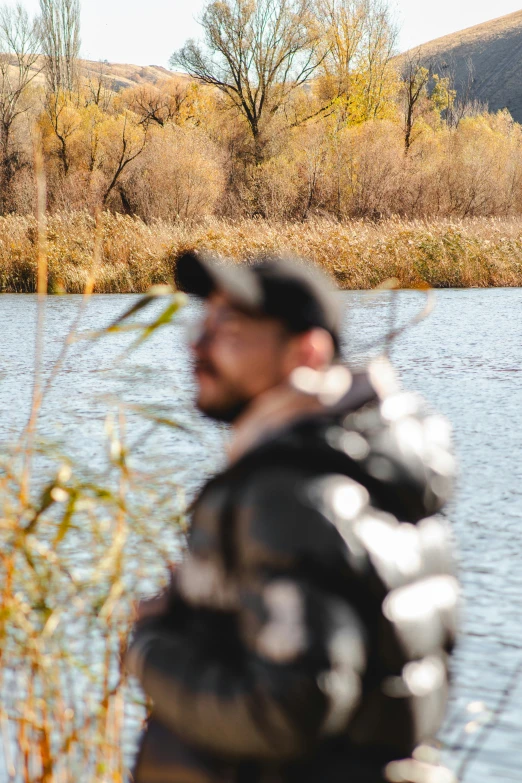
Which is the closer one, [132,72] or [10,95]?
[10,95]

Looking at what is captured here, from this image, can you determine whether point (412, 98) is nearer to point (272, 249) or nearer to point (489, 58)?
point (272, 249)

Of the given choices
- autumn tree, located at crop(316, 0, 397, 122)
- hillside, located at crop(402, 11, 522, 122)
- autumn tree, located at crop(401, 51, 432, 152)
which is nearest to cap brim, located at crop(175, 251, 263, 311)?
autumn tree, located at crop(401, 51, 432, 152)

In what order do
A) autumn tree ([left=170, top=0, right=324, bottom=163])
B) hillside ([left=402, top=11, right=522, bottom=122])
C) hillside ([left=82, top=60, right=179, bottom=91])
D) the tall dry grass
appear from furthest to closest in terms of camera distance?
hillside ([left=82, top=60, right=179, bottom=91]) → hillside ([left=402, top=11, right=522, bottom=122]) → autumn tree ([left=170, top=0, right=324, bottom=163]) → the tall dry grass

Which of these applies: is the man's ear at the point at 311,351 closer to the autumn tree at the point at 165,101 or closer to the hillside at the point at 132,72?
the autumn tree at the point at 165,101

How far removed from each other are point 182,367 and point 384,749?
8.49 meters

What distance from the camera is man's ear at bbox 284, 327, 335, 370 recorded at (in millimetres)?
1136

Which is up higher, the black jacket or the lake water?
the black jacket

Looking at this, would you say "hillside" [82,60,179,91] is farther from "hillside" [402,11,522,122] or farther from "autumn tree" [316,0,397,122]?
"autumn tree" [316,0,397,122]

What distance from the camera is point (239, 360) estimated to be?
1147mm

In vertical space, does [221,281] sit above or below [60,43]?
below

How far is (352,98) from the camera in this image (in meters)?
38.2

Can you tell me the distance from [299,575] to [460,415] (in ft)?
21.6

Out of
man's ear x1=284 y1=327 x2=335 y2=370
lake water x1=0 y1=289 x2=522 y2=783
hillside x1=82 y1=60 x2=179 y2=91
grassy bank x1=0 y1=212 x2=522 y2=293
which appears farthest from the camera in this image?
hillside x1=82 y1=60 x2=179 y2=91

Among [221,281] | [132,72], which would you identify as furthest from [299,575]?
[132,72]
